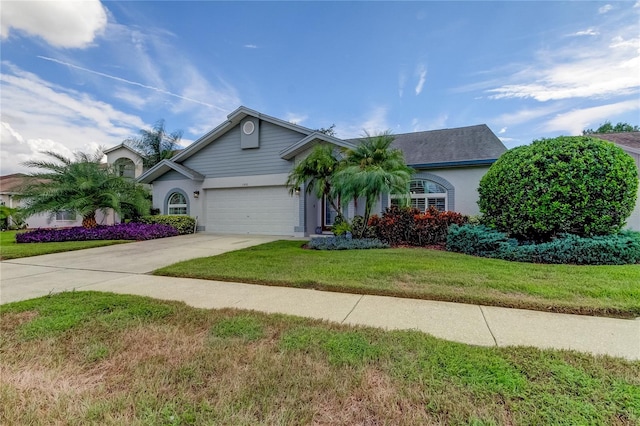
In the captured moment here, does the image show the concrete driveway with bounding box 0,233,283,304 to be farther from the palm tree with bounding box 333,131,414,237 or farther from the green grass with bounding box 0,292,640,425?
the palm tree with bounding box 333,131,414,237

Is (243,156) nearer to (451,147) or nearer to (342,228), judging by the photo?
(342,228)

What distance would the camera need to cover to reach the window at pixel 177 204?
1557cm

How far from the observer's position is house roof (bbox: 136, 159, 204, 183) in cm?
1458

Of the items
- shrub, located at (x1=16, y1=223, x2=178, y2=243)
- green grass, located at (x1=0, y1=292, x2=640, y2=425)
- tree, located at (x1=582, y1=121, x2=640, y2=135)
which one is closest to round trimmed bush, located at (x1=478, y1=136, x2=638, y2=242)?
green grass, located at (x1=0, y1=292, x2=640, y2=425)

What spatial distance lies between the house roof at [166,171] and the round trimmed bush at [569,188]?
13279 millimetres

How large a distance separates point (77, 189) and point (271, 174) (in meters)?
7.98

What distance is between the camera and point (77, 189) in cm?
1212

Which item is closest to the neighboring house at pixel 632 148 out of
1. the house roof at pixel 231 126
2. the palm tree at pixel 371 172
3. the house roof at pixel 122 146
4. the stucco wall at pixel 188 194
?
Answer: the palm tree at pixel 371 172

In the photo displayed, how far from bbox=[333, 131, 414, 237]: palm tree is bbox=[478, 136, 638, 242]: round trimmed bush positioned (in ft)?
9.96

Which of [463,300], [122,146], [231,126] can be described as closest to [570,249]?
[463,300]

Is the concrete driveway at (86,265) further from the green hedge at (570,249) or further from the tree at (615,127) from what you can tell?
the tree at (615,127)

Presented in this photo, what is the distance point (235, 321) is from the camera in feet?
11.7

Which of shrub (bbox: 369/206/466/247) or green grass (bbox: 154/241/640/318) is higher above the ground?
shrub (bbox: 369/206/466/247)

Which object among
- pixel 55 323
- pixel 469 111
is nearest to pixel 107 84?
pixel 55 323
